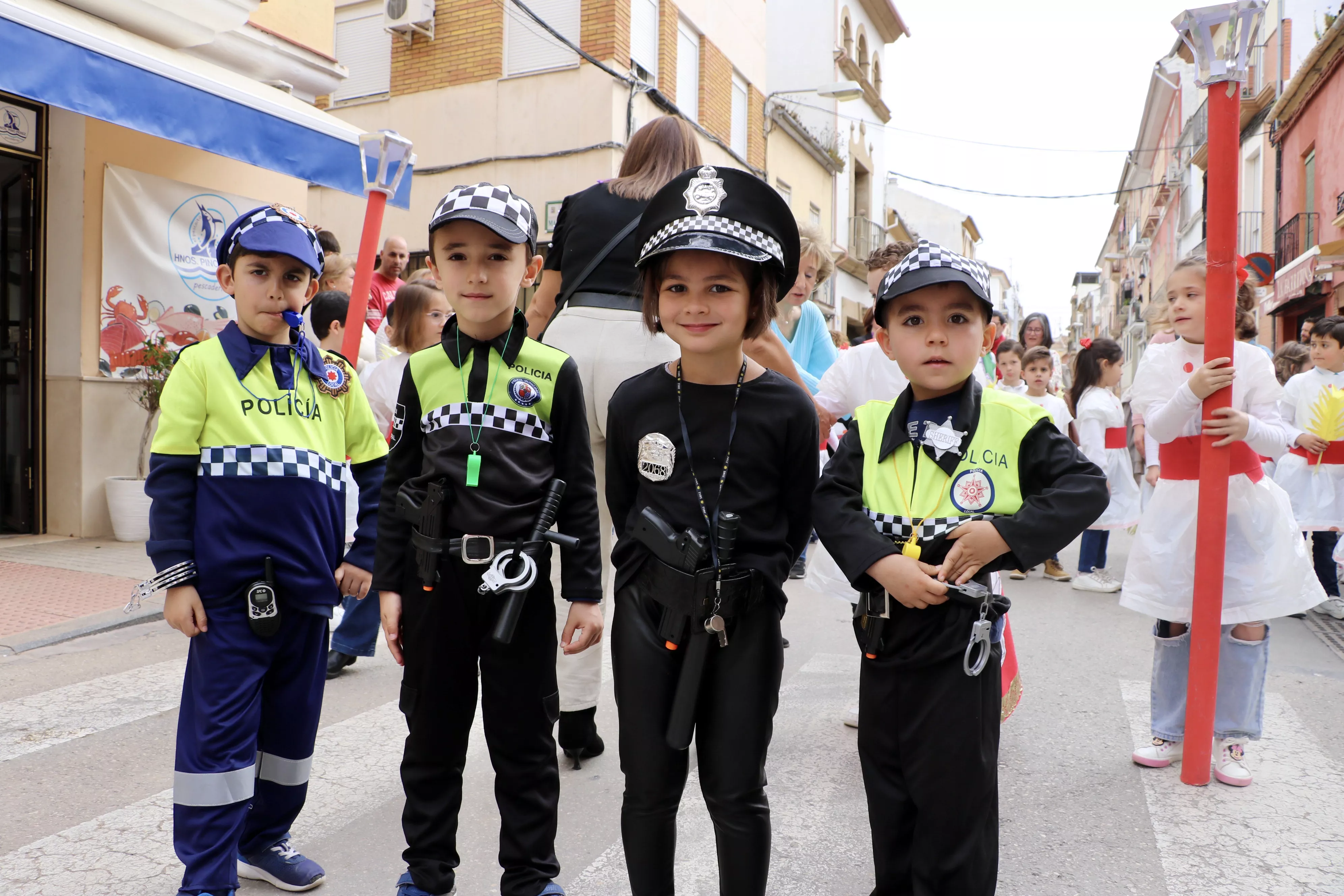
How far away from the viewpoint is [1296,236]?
19172 millimetres

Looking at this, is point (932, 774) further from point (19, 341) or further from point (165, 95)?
point (19, 341)

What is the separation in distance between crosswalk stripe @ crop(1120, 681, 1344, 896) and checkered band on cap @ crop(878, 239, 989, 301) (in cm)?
175

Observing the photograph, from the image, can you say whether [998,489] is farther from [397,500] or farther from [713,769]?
[397,500]

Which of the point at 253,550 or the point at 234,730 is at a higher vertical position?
the point at 253,550

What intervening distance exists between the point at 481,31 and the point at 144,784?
13.3m

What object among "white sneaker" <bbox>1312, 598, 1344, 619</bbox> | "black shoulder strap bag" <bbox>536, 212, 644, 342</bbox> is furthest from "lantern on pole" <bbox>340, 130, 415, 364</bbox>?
"white sneaker" <bbox>1312, 598, 1344, 619</bbox>

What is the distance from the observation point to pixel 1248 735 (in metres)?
3.46

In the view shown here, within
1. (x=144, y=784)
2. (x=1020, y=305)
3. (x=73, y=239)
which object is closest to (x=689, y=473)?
(x=144, y=784)

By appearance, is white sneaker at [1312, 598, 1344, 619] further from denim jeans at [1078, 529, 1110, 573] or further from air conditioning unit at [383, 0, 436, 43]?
air conditioning unit at [383, 0, 436, 43]

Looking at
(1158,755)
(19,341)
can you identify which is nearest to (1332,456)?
(1158,755)

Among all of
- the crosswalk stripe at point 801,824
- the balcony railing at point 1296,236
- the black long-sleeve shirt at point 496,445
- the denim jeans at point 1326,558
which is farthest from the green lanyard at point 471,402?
the balcony railing at point 1296,236

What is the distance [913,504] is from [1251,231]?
25011 mm

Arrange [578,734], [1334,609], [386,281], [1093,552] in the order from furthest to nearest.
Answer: [1093,552] → [386,281] → [1334,609] → [578,734]

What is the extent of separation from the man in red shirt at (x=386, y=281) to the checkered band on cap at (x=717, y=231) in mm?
4982
